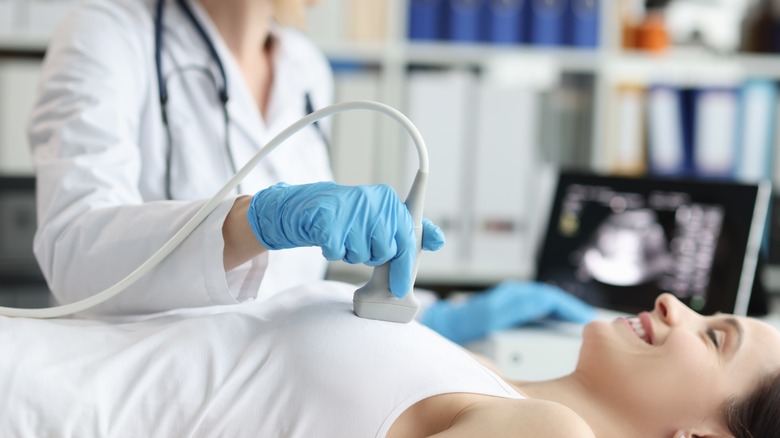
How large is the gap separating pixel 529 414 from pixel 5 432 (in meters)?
0.59

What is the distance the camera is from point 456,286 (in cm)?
286

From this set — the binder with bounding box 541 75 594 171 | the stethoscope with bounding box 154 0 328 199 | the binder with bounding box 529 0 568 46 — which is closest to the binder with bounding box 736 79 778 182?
the binder with bounding box 541 75 594 171

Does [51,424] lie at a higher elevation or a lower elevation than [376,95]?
lower

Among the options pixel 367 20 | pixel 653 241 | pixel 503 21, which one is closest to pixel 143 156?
pixel 653 241

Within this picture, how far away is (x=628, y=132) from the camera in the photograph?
2.86m

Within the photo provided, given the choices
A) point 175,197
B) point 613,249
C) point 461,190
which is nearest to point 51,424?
point 175,197

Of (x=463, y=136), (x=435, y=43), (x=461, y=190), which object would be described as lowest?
(x=461, y=190)

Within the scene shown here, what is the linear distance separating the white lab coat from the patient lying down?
0.07m

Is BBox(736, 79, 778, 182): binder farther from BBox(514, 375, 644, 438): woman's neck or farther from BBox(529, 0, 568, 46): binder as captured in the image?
BBox(514, 375, 644, 438): woman's neck

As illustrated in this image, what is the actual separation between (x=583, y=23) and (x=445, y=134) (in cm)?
58

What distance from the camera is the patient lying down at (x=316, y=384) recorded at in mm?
1000

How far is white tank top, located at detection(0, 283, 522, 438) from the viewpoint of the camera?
100cm

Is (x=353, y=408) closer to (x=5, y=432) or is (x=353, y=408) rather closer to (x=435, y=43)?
(x=5, y=432)

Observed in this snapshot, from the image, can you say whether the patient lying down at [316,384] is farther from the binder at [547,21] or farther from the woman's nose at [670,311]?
the binder at [547,21]
